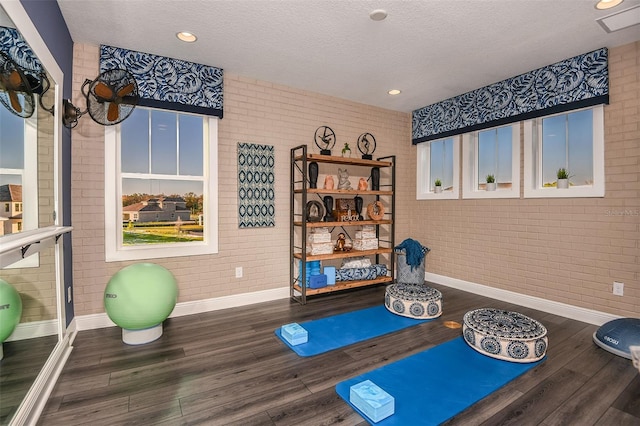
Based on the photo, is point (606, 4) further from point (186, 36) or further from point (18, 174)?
point (18, 174)

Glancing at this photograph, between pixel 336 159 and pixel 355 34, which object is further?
pixel 336 159

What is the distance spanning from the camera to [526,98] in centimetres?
383

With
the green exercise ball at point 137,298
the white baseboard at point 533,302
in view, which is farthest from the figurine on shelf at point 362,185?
the green exercise ball at point 137,298

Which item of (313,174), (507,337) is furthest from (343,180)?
(507,337)

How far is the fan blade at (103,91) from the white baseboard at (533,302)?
4.76 metres

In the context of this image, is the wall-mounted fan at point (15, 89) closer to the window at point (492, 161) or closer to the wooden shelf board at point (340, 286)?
the wooden shelf board at point (340, 286)

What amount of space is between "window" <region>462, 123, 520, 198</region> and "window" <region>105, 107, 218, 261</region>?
352 cm

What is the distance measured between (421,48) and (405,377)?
301 cm

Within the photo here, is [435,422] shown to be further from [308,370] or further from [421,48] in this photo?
[421,48]

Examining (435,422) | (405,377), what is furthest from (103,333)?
(435,422)

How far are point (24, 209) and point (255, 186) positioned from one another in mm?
2349

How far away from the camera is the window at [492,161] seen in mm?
4094

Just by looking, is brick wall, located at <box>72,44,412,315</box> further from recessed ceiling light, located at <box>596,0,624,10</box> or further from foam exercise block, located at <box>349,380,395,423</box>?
recessed ceiling light, located at <box>596,0,624,10</box>

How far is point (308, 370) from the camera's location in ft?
7.91
